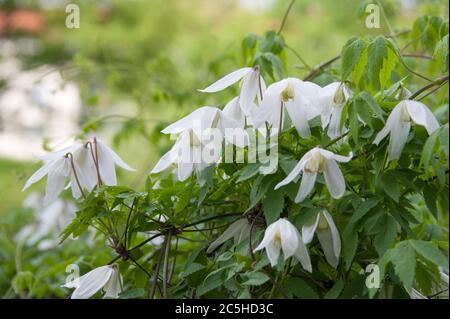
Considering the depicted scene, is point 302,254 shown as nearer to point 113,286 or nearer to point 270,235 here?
point 270,235

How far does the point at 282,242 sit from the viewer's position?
0.87 m

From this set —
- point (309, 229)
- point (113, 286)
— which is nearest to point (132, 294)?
point (113, 286)

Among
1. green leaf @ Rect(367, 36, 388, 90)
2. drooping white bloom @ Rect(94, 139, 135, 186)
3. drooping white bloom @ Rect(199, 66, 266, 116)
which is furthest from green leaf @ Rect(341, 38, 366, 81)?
drooping white bloom @ Rect(94, 139, 135, 186)

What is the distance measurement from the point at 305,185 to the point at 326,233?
0.30ft

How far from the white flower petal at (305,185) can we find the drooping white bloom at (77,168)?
323mm

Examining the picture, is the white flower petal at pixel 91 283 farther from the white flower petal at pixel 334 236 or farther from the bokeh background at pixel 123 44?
the bokeh background at pixel 123 44

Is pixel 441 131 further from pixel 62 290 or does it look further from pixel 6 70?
pixel 6 70

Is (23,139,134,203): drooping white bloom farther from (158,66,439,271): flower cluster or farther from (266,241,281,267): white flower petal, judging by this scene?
(266,241,281,267): white flower petal

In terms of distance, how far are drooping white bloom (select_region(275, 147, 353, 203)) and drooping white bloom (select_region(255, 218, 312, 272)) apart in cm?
4

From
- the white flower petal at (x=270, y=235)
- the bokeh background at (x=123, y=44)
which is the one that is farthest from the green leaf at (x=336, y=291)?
the bokeh background at (x=123, y=44)

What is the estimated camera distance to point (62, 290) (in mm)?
1553

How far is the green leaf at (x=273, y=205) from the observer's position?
0.92 m

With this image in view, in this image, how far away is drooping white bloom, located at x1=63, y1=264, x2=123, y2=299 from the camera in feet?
3.30
